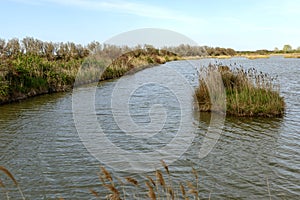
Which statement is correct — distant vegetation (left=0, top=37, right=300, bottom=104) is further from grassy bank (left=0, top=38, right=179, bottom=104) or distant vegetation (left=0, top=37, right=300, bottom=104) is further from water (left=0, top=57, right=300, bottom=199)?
water (left=0, top=57, right=300, bottom=199)

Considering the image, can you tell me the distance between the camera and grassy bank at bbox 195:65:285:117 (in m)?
9.33

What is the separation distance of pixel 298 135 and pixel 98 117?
612cm

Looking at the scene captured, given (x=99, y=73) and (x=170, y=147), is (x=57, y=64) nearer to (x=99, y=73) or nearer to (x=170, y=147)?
(x=99, y=73)

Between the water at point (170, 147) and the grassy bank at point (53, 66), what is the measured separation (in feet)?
12.4

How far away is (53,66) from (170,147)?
14174mm

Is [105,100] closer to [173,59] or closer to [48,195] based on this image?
[48,195]

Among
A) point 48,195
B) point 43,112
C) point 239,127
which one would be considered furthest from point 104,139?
point 43,112

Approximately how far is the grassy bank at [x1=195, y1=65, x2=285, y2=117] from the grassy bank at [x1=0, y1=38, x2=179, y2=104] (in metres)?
8.57

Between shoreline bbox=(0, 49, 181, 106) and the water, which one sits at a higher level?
shoreline bbox=(0, 49, 181, 106)

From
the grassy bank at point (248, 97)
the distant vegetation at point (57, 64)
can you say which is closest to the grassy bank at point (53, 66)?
the distant vegetation at point (57, 64)

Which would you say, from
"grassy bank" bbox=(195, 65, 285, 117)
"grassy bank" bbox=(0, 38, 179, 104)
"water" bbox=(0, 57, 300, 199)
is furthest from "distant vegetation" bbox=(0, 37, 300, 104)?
"water" bbox=(0, 57, 300, 199)

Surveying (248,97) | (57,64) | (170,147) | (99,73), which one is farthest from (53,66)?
(170,147)

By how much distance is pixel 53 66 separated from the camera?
18.8m

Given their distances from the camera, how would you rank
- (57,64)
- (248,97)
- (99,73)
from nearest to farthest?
(248,97)
(57,64)
(99,73)
